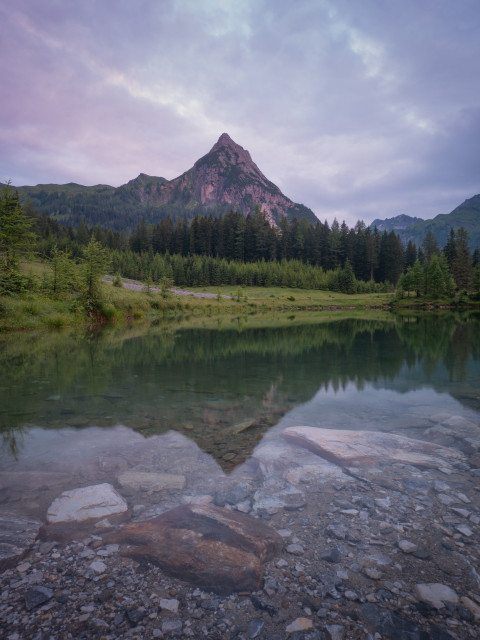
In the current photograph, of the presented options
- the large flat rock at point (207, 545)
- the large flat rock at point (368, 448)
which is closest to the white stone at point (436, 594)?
the large flat rock at point (207, 545)

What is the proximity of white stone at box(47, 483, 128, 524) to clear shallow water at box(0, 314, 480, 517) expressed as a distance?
237 mm

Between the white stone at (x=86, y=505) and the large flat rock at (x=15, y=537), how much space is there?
0.22 metres

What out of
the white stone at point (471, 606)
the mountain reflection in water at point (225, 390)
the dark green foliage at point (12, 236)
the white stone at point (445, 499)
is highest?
the dark green foliage at point (12, 236)

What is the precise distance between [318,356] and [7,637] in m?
15.0

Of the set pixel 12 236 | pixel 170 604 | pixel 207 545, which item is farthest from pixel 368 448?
pixel 12 236

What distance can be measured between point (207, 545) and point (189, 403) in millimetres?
5457

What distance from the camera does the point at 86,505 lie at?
13.1ft

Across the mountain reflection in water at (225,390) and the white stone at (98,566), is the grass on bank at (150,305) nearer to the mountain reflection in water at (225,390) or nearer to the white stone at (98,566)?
the mountain reflection in water at (225,390)

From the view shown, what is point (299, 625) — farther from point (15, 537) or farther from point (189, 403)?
point (189, 403)

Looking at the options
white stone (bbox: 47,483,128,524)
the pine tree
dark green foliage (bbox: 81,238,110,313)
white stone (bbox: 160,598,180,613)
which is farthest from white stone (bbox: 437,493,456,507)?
the pine tree

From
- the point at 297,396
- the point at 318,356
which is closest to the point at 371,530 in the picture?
the point at 297,396

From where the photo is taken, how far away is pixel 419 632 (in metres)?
2.39

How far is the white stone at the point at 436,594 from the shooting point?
2.67 metres

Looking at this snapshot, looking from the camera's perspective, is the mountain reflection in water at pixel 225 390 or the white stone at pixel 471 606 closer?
the white stone at pixel 471 606
